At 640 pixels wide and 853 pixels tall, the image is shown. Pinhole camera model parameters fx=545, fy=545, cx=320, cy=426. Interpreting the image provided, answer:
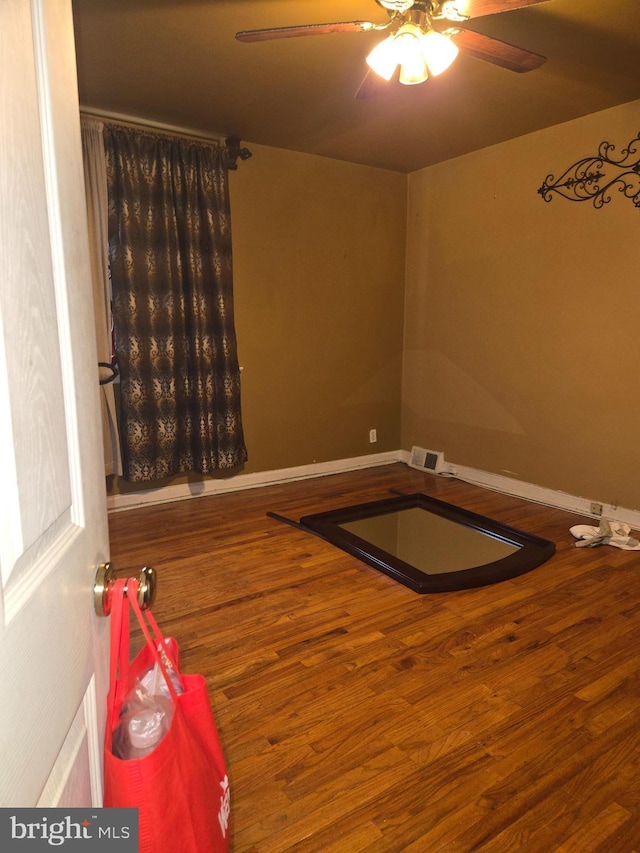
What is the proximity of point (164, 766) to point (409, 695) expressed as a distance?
4.16 ft

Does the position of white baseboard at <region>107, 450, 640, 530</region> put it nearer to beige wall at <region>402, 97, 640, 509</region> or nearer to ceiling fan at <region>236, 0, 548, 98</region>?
beige wall at <region>402, 97, 640, 509</region>

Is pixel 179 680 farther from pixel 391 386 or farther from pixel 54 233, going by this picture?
pixel 391 386

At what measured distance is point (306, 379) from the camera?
439 centimetres

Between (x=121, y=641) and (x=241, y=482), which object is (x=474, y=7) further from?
(x=241, y=482)

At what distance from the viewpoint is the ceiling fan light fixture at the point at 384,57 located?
1.99m

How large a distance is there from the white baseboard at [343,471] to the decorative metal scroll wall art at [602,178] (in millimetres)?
1877

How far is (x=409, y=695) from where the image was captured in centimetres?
184

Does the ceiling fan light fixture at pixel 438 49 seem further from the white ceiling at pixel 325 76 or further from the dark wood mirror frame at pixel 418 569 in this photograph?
the dark wood mirror frame at pixel 418 569

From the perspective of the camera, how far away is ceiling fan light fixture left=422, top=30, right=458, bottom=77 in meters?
1.94

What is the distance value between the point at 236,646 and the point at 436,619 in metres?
0.84

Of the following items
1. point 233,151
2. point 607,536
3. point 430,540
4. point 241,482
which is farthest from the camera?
point 241,482

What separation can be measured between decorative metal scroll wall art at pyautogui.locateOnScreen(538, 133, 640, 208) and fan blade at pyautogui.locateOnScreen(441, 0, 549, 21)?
1740 mm

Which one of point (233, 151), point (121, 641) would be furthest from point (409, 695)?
point (233, 151)

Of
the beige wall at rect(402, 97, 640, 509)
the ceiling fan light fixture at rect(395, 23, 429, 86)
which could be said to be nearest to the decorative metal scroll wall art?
the beige wall at rect(402, 97, 640, 509)
